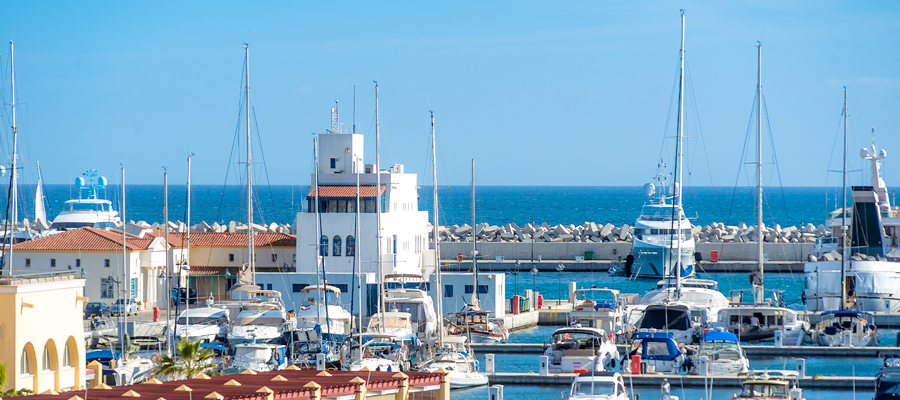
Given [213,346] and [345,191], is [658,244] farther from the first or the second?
[213,346]

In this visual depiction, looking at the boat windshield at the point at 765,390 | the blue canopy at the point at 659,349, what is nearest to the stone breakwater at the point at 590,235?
the blue canopy at the point at 659,349

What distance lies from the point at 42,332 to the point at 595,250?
210ft

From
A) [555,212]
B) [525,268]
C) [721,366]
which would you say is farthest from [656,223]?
[555,212]

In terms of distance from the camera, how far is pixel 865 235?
173ft

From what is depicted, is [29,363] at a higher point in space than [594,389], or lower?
higher

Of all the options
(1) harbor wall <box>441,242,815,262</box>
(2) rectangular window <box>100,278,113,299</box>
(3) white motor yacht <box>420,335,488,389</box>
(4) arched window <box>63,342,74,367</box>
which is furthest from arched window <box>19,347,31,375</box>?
(1) harbor wall <box>441,242,815,262</box>

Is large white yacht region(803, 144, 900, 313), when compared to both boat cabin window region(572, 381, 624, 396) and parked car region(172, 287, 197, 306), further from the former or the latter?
parked car region(172, 287, 197, 306)

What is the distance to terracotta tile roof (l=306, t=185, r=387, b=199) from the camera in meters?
45.4

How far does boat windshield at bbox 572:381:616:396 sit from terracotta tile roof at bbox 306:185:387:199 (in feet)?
69.2

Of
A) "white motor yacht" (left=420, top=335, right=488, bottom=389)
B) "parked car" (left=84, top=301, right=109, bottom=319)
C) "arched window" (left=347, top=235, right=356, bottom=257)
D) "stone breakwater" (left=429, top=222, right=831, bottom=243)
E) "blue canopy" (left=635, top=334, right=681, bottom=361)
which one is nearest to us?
"white motor yacht" (left=420, top=335, right=488, bottom=389)

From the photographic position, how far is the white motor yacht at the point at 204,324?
35828mm

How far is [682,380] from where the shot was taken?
100 feet

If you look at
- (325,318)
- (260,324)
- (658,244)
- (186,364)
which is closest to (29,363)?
(186,364)

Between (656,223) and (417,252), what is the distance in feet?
78.2
